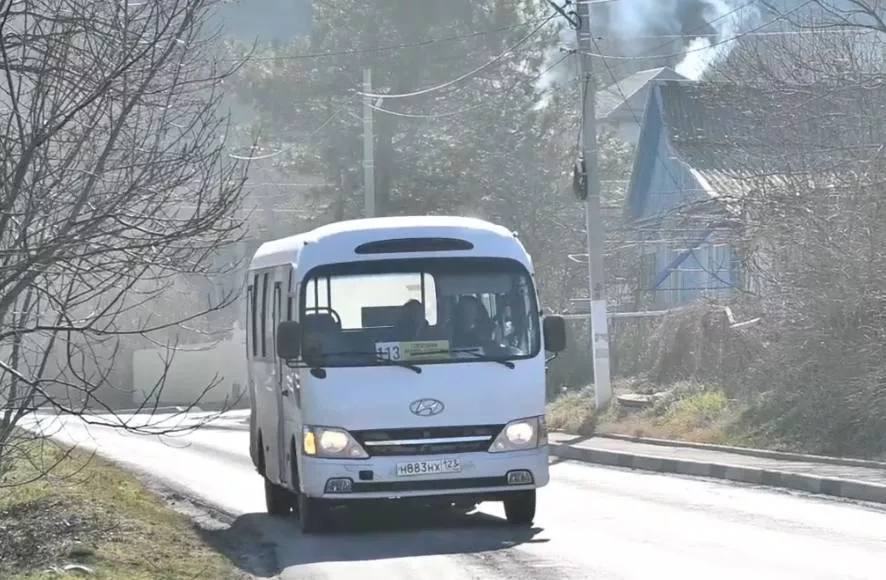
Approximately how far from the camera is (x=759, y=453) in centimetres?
2064

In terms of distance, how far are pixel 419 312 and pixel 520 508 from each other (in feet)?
6.46

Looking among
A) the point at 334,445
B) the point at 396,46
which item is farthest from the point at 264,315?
the point at 396,46

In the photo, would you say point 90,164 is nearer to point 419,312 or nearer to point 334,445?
point 334,445

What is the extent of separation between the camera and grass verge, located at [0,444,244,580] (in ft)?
38.7

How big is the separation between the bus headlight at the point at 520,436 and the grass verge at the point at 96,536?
250cm

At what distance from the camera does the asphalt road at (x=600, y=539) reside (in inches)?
453

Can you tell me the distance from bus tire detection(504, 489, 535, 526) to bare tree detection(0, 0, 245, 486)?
12.9ft

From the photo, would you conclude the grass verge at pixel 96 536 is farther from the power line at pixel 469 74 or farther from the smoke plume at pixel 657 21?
the smoke plume at pixel 657 21

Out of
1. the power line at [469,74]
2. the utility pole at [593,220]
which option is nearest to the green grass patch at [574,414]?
the utility pole at [593,220]

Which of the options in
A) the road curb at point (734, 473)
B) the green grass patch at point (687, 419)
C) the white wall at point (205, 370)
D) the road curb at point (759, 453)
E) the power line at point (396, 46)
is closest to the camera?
the road curb at point (734, 473)

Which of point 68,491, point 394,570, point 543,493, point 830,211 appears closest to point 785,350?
point 830,211

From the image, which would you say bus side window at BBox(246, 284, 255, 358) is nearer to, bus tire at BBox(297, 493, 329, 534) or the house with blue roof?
bus tire at BBox(297, 493, 329, 534)

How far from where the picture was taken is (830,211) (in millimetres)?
21625

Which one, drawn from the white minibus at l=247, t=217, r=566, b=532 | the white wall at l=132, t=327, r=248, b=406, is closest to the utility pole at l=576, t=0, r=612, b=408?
the white minibus at l=247, t=217, r=566, b=532
